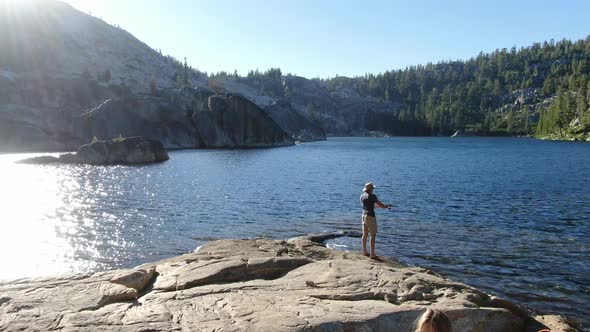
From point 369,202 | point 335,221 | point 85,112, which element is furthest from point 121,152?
point 369,202

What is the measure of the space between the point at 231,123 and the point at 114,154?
237ft

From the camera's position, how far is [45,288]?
1448 cm

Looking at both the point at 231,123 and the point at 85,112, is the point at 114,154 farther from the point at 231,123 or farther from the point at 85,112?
the point at 231,123

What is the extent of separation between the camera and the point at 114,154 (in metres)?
98.0

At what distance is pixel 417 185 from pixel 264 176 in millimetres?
24521

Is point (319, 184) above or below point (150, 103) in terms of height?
below

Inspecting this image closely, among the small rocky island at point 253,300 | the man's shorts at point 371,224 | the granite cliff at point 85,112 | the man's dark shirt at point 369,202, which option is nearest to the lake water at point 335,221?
the man's shorts at point 371,224

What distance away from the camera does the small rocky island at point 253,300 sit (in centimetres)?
1170

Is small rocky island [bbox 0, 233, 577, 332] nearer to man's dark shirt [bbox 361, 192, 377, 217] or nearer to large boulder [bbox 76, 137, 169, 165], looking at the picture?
man's dark shirt [bbox 361, 192, 377, 217]

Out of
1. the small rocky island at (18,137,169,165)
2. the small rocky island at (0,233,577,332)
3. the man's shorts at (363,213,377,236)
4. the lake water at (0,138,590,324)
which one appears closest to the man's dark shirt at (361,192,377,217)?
the man's shorts at (363,213,377,236)

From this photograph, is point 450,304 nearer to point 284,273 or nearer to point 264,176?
point 284,273

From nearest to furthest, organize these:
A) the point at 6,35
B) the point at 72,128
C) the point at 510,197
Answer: the point at 510,197 < the point at 72,128 < the point at 6,35

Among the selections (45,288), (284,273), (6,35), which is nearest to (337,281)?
(284,273)

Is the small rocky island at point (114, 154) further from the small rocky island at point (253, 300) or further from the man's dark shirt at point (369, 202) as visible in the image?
the man's dark shirt at point (369, 202)
